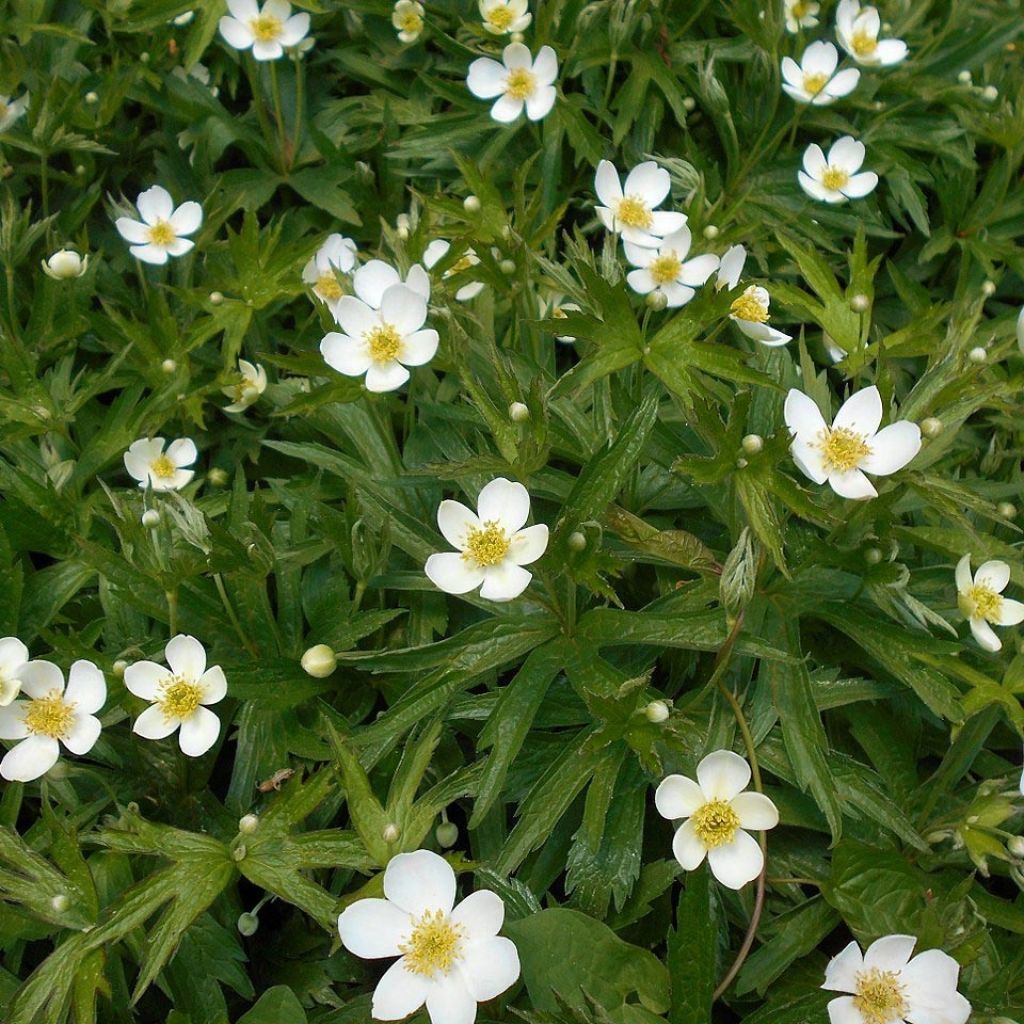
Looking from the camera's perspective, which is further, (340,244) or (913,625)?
(340,244)

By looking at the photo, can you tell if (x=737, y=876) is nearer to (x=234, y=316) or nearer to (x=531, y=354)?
(x=531, y=354)

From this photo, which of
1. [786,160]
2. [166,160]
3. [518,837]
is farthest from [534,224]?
[518,837]

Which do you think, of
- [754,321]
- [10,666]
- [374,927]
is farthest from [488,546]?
[10,666]

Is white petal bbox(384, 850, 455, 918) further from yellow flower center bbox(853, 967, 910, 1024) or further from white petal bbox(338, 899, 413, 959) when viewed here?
yellow flower center bbox(853, 967, 910, 1024)

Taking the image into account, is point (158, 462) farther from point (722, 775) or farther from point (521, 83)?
point (722, 775)

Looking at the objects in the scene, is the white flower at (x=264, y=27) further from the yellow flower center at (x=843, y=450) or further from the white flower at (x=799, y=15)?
the yellow flower center at (x=843, y=450)

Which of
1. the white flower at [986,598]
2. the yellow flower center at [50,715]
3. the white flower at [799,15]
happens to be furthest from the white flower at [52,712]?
the white flower at [799,15]
